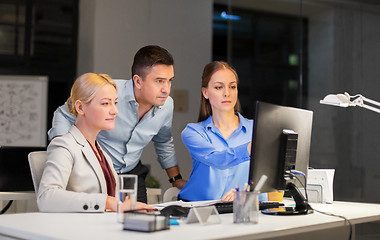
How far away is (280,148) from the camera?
7.18 ft

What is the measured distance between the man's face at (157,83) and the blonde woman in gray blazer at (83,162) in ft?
1.79

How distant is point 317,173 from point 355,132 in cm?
241

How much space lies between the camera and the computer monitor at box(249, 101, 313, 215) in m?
2.05

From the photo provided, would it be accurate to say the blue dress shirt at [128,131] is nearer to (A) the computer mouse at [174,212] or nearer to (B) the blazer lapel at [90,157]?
(B) the blazer lapel at [90,157]

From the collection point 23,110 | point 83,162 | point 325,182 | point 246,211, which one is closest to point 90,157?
point 83,162

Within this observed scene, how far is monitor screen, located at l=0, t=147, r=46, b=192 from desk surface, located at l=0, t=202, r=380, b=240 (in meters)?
1.41

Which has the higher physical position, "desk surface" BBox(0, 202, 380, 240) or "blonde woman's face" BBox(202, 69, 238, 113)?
"blonde woman's face" BBox(202, 69, 238, 113)

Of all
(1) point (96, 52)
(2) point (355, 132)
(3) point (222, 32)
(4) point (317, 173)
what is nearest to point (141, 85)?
(4) point (317, 173)

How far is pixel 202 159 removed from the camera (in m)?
2.87

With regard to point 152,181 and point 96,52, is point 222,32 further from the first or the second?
point 152,181

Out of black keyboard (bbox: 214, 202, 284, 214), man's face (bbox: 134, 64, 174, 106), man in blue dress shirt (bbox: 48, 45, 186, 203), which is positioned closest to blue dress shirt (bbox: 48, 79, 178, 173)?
man in blue dress shirt (bbox: 48, 45, 186, 203)

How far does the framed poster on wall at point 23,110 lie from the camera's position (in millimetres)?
6309

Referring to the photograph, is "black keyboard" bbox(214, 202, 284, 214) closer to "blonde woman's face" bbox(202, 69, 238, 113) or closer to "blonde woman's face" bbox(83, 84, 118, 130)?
"blonde woman's face" bbox(83, 84, 118, 130)

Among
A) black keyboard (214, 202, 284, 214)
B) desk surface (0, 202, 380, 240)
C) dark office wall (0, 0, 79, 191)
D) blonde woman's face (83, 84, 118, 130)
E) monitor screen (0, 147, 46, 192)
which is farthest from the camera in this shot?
dark office wall (0, 0, 79, 191)
